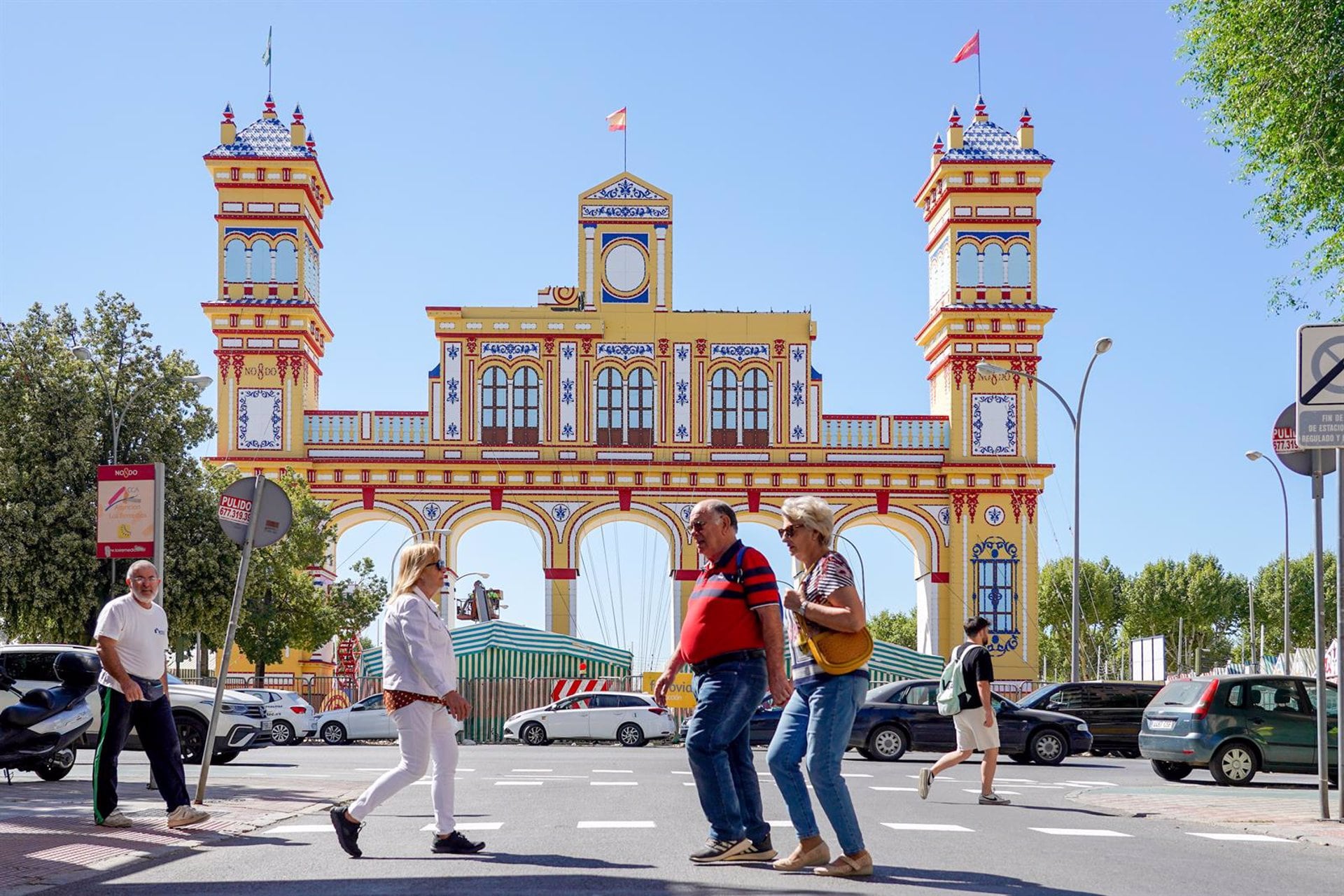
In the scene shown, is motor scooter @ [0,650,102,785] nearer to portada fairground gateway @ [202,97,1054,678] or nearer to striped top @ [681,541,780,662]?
striped top @ [681,541,780,662]

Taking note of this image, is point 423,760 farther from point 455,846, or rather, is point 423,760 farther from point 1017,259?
point 1017,259

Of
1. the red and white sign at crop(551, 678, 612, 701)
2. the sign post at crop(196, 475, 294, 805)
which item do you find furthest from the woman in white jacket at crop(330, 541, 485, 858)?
the red and white sign at crop(551, 678, 612, 701)

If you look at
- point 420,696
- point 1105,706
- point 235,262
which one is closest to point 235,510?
point 420,696

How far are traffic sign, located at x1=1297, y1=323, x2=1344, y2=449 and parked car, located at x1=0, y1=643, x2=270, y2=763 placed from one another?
9.86 meters

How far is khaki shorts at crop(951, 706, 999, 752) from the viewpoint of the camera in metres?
15.6

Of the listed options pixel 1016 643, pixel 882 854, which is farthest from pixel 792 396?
pixel 882 854

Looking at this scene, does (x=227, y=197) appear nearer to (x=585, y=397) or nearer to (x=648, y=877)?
(x=585, y=397)

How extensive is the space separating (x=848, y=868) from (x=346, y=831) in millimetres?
2868

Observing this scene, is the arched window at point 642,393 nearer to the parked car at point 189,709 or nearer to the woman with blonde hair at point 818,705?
the parked car at point 189,709

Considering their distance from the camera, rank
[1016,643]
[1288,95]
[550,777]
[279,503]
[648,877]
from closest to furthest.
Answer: [648,877] < [279,503] < [1288,95] < [550,777] < [1016,643]

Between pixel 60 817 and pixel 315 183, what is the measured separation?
45110 millimetres

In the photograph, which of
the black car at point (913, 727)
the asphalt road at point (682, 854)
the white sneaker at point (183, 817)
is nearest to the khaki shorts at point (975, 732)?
the asphalt road at point (682, 854)

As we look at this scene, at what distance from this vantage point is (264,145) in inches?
2175

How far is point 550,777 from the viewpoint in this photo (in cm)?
2070
